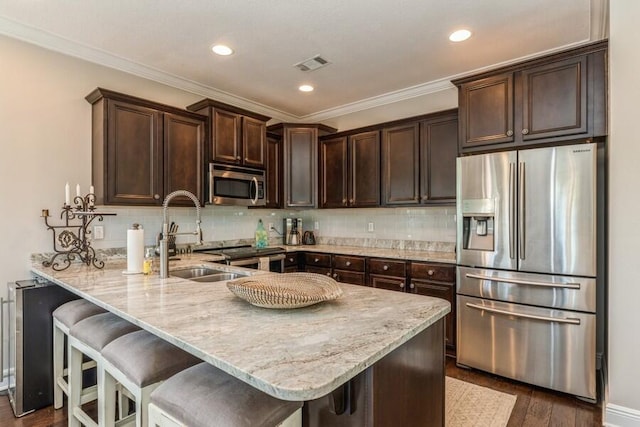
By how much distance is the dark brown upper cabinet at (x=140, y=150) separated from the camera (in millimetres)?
2799

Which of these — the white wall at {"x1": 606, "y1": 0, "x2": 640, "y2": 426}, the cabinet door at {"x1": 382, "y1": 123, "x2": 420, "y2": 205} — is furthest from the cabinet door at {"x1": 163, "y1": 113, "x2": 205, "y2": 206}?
the white wall at {"x1": 606, "y1": 0, "x2": 640, "y2": 426}

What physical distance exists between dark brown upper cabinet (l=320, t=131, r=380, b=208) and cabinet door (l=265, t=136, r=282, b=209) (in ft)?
1.74

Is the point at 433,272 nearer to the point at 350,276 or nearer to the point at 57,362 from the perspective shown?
the point at 350,276

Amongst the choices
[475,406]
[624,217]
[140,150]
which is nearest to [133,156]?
[140,150]

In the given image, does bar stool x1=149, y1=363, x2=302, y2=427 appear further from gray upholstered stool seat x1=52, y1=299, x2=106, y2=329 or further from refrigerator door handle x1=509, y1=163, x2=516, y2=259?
refrigerator door handle x1=509, y1=163, x2=516, y2=259

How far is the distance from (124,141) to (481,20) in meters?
2.95

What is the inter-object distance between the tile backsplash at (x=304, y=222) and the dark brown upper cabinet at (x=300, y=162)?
0.49 meters

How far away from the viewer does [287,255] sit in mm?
3996

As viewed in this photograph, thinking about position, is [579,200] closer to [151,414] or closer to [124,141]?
[151,414]

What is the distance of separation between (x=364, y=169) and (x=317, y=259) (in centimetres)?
117

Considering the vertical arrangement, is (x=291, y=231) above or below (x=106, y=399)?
above

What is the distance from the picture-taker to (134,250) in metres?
2.21

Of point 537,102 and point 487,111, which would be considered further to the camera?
point 487,111

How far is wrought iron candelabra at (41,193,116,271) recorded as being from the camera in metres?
2.60
